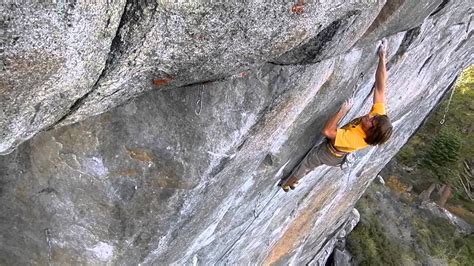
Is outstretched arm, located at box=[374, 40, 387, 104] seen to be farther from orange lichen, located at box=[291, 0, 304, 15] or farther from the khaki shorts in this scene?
orange lichen, located at box=[291, 0, 304, 15]

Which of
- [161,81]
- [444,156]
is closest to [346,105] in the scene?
[161,81]

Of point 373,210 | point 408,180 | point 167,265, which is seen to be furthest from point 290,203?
point 408,180

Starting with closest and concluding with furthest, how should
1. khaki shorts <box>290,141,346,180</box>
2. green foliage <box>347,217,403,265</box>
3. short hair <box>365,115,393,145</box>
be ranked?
short hair <box>365,115,393,145</box> → khaki shorts <box>290,141,346,180</box> → green foliage <box>347,217,403,265</box>

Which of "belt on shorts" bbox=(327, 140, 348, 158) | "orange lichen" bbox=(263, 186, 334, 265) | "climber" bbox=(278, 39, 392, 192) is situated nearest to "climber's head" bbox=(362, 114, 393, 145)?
"climber" bbox=(278, 39, 392, 192)

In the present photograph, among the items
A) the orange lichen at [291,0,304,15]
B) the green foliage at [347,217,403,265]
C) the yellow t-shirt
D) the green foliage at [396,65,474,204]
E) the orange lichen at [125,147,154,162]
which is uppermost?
the orange lichen at [291,0,304,15]

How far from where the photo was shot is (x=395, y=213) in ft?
71.6

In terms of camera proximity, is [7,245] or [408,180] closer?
[7,245]

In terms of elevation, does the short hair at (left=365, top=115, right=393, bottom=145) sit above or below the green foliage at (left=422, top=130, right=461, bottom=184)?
above

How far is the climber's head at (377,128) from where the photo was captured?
5969mm

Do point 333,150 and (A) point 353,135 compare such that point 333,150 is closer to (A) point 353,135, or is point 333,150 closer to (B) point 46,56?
(A) point 353,135

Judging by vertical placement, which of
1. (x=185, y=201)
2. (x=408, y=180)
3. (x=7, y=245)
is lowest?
(x=408, y=180)

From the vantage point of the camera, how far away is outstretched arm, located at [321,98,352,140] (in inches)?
267

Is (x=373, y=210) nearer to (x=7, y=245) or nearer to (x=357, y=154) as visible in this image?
(x=357, y=154)

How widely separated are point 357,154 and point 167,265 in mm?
5161
